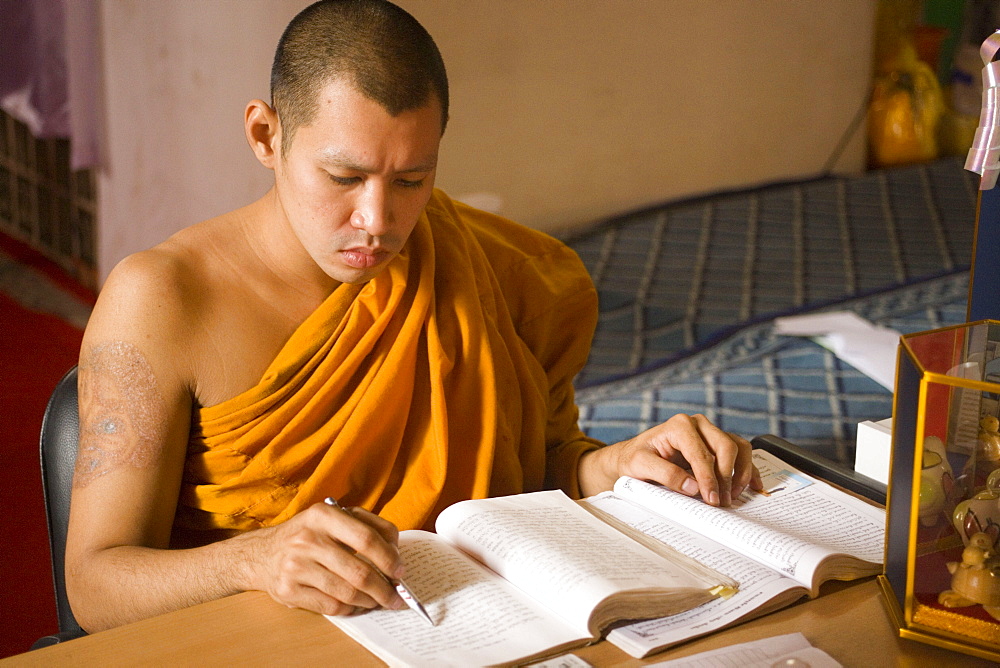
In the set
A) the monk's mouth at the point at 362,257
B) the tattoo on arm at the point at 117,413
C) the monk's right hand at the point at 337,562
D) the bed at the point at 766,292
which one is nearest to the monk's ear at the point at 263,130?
the monk's mouth at the point at 362,257

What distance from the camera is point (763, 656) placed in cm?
91

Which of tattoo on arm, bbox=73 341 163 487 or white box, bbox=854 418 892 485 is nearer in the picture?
tattoo on arm, bbox=73 341 163 487

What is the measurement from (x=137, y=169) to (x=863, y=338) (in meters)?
2.63

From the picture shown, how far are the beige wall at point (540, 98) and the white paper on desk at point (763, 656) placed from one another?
7.64 ft

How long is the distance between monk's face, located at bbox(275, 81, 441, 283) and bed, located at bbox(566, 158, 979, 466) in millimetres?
1351

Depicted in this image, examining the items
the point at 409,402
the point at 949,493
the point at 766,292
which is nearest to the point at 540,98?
the point at 766,292

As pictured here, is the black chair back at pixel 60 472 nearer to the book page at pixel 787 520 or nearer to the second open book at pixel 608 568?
the second open book at pixel 608 568

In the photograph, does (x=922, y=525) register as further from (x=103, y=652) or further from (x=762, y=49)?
(x=762, y=49)

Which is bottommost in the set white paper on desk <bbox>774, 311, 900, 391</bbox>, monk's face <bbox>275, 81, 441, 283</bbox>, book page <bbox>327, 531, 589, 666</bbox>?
white paper on desk <bbox>774, 311, 900, 391</bbox>

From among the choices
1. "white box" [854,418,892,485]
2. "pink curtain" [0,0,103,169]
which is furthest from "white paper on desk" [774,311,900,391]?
"pink curtain" [0,0,103,169]

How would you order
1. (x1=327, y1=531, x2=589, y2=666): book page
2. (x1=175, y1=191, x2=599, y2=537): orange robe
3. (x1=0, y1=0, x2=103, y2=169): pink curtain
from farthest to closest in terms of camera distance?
1. (x1=0, y1=0, x2=103, y2=169): pink curtain
2. (x1=175, y1=191, x2=599, y2=537): orange robe
3. (x1=327, y1=531, x2=589, y2=666): book page

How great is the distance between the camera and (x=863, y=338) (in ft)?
9.36

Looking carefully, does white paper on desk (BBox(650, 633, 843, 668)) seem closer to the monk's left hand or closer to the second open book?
the second open book

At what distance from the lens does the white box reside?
4.31ft
